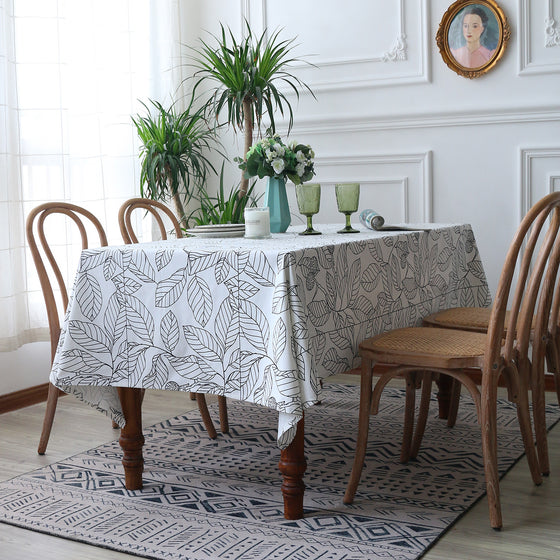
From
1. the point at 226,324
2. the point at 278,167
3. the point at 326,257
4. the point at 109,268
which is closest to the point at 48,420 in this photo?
the point at 109,268

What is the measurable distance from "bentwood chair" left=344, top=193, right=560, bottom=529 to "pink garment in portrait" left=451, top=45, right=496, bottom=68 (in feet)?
5.54

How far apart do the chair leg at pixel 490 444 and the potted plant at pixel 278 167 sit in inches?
39.7

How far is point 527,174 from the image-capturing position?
387cm

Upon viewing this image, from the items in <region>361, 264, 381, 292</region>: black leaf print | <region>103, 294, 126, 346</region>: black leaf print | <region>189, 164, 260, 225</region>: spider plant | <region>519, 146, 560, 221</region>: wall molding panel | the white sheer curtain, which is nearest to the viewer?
<region>103, 294, 126, 346</region>: black leaf print

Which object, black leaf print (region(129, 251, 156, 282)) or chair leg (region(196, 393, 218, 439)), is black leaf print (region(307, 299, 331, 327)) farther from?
chair leg (region(196, 393, 218, 439))

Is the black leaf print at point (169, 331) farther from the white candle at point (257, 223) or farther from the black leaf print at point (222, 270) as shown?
the white candle at point (257, 223)

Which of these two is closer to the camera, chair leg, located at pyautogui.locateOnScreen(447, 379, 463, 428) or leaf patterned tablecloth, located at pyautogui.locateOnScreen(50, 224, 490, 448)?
leaf patterned tablecloth, located at pyautogui.locateOnScreen(50, 224, 490, 448)

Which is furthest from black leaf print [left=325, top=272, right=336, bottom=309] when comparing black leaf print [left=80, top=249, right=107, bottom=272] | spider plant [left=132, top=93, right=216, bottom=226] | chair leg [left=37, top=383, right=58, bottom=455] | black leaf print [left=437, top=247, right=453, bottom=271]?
spider plant [left=132, top=93, right=216, bottom=226]

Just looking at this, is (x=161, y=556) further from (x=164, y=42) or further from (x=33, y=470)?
(x=164, y=42)

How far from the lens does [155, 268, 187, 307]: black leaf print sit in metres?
2.33

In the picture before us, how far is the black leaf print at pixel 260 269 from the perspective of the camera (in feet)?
7.16

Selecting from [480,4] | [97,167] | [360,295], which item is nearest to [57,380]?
[360,295]

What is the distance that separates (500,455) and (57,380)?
153 cm

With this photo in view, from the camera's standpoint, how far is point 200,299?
7.55ft
